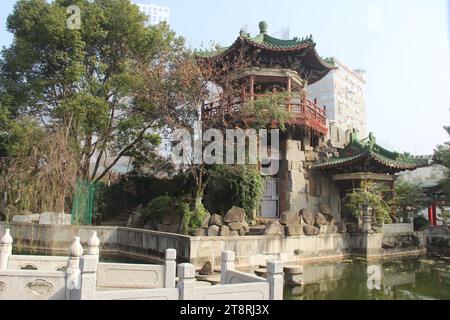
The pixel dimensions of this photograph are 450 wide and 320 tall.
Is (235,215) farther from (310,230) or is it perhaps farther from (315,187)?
(315,187)

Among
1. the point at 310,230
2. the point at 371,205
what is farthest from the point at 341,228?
the point at 310,230

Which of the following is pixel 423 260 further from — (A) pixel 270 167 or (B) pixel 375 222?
(A) pixel 270 167

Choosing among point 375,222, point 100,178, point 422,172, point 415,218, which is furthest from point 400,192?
point 422,172

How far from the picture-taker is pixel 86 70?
63.9ft

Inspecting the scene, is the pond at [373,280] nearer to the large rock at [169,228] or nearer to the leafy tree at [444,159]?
the large rock at [169,228]

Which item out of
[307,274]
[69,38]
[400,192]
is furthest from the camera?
[400,192]

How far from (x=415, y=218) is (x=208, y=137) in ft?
41.0

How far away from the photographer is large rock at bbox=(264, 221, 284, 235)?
14000mm

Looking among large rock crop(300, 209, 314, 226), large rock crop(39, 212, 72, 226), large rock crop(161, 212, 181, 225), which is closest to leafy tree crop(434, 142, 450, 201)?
large rock crop(300, 209, 314, 226)

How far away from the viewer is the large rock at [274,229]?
14000 millimetres

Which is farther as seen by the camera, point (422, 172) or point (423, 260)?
point (422, 172)

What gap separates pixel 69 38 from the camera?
715 inches

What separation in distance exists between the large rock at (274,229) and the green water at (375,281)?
1.49 m

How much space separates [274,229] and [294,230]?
2.88ft
